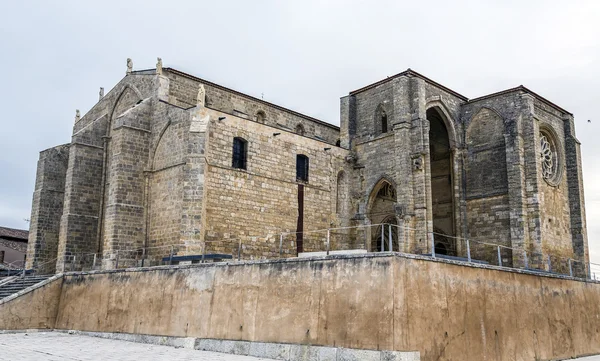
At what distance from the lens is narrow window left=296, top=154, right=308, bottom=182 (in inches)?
885

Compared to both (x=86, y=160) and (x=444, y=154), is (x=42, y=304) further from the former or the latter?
(x=444, y=154)

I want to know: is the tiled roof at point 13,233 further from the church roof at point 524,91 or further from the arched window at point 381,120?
the church roof at point 524,91

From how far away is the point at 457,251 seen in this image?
24.2m

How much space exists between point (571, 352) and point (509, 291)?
3.97 m

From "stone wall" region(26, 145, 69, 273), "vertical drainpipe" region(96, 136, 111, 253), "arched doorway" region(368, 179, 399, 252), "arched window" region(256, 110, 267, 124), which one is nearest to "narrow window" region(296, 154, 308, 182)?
"arched doorway" region(368, 179, 399, 252)

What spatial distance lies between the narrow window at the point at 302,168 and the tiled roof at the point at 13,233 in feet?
75.5

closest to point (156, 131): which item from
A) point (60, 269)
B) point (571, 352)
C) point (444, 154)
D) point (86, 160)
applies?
point (86, 160)

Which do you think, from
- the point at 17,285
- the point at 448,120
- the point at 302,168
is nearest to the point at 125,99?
the point at 302,168

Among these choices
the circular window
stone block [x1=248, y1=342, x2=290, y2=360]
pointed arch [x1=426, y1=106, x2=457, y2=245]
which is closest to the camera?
stone block [x1=248, y1=342, x2=290, y2=360]

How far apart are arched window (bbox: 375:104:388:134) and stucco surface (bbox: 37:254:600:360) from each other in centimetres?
1055

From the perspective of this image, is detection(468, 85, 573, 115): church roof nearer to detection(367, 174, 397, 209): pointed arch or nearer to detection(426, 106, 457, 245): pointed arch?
detection(426, 106, 457, 245): pointed arch

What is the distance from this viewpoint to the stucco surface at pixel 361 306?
1070 cm

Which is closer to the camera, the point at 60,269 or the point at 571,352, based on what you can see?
the point at 571,352

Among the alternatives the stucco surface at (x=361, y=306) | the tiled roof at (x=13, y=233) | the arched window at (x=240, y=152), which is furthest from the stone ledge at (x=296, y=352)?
the tiled roof at (x=13, y=233)
